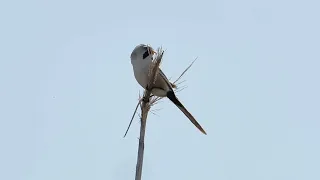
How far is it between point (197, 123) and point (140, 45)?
1.13 m

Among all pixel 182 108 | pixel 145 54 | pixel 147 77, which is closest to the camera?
pixel 147 77

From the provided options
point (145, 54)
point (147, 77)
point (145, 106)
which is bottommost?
point (145, 106)

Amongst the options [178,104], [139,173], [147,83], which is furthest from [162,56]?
[139,173]

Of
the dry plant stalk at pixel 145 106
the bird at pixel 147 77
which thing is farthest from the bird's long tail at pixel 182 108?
the dry plant stalk at pixel 145 106

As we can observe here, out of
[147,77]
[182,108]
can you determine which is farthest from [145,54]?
[182,108]

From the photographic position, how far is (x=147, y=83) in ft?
21.3

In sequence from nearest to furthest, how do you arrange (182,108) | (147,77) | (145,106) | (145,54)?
(145,106)
(147,77)
(145,54)
(182,108)

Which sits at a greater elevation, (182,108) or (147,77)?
(147,77)

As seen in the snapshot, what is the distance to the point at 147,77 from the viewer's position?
651 cm

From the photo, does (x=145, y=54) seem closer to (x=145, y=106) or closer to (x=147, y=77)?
(x=147, y=77)

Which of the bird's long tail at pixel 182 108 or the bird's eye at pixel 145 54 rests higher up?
the bird's eye at pixel 145 54

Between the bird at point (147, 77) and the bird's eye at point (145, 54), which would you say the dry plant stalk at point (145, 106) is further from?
the bird's eye at point (145, 54)

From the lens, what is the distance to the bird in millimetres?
6562

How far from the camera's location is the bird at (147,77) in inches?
258
